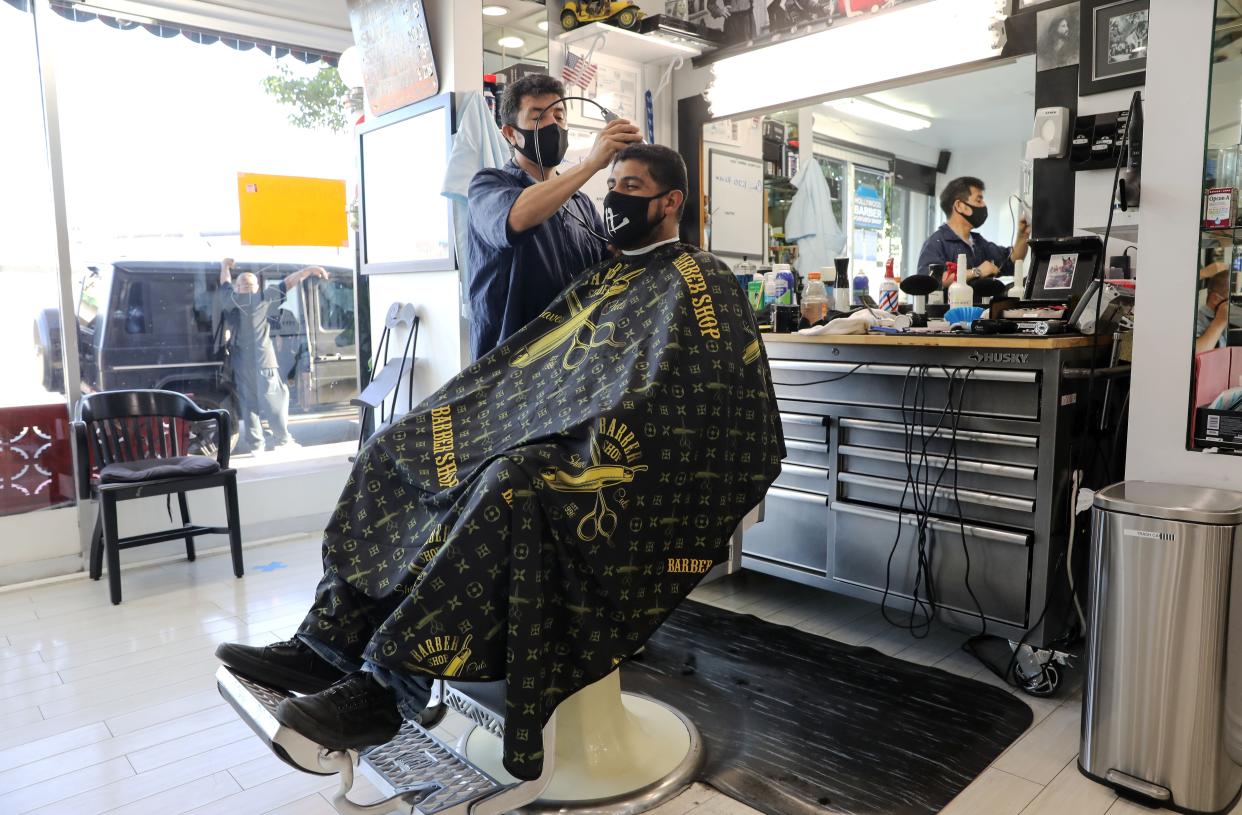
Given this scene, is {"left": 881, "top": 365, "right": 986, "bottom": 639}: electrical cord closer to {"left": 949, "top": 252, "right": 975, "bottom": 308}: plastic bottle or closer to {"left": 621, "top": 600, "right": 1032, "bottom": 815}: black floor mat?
{"left": 621, "top": 600, "right": 1032, "bottom": 815}: black floor mat

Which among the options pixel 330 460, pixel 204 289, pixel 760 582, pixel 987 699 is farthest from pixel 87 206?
pixel 987 699

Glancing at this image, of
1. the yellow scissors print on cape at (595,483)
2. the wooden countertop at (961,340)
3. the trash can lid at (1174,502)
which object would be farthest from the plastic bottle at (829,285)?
the yellow scissors print on cape at (595,483)

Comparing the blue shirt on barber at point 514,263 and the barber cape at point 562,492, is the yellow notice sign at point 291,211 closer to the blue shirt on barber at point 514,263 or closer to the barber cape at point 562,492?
the blue shirt on barber at point 514,263

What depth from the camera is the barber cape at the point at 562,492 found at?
4.57ft

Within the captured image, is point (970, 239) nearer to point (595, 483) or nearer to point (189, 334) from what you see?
point (595, 483)

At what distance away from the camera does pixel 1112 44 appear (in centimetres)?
256

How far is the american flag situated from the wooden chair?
2.01 m

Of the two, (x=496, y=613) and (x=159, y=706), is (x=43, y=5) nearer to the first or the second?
(x=159, y=706)

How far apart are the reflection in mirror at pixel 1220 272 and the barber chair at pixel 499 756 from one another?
134 centimetres

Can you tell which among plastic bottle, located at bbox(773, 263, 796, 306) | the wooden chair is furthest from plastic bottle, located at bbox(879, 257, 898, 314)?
the wooden chair

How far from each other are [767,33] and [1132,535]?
8.62 ft

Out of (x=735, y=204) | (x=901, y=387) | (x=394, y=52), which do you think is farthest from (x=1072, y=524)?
(x=394, y=52)

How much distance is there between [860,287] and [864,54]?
91 cm

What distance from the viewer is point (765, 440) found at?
5.97 feet
